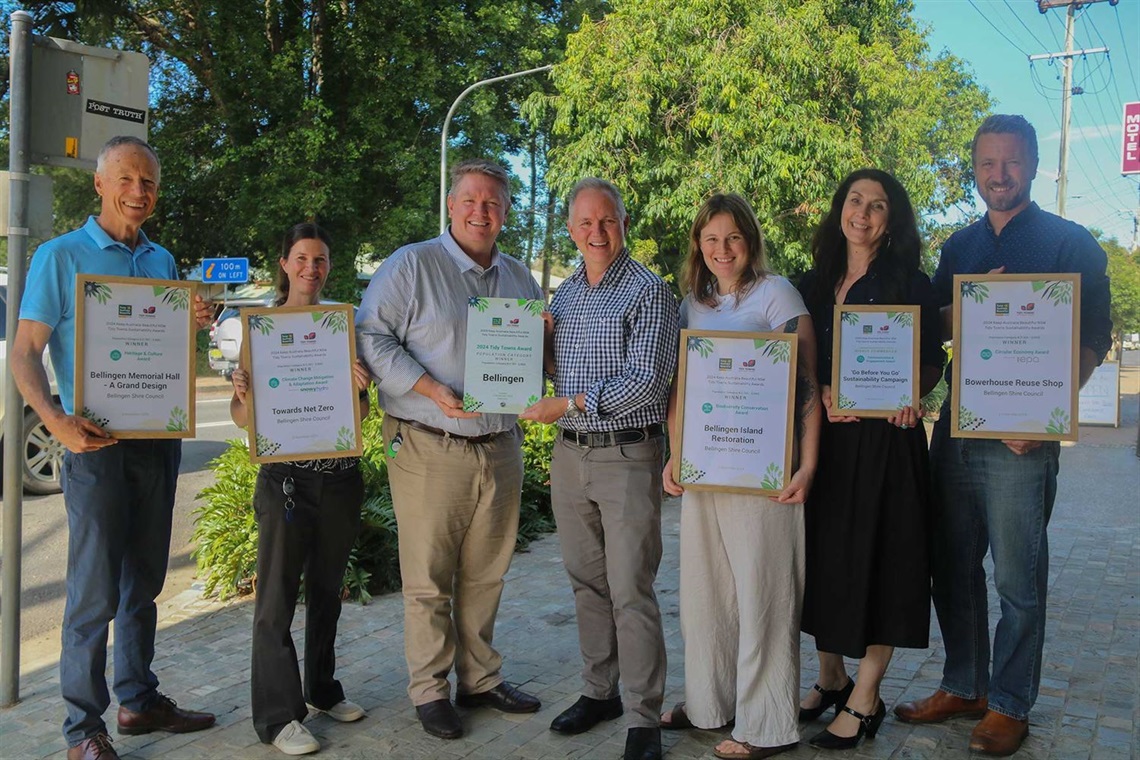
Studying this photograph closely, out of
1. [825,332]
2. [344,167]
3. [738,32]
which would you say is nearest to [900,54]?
[738,32]

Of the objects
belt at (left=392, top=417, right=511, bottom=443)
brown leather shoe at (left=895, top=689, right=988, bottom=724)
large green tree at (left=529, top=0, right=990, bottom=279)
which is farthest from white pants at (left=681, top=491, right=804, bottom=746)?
large green tree at (left=529, top=0, right=990, bottom=279)

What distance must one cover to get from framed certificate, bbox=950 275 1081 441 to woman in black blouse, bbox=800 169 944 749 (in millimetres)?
160

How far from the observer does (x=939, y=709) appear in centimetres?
404

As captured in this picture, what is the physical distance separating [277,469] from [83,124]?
1951 mm

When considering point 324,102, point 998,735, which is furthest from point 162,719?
point 324,102

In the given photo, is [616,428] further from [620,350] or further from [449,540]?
[449,540]

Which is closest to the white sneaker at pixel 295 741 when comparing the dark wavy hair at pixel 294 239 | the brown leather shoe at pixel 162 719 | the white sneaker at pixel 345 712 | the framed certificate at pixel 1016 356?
the white sneaker at pixel 345 712

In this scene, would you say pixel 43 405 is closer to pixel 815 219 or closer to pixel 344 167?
pixel 815 219

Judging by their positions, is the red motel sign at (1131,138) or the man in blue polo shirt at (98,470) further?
the red motel sign at (1131,138)

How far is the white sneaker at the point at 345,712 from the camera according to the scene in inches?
158

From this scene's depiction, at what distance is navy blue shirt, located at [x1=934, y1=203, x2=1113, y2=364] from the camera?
3.65m

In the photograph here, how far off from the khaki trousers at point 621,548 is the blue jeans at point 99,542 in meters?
1.63

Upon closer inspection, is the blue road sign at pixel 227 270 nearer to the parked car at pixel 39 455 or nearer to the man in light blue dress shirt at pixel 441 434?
the parked car at pixel 39 455

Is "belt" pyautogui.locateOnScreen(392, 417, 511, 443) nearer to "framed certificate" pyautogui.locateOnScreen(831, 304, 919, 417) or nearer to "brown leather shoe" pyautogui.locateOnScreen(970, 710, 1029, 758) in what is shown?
"framed certificate" pyautogui.locateOnScreen(831, 304, 919, 417)
